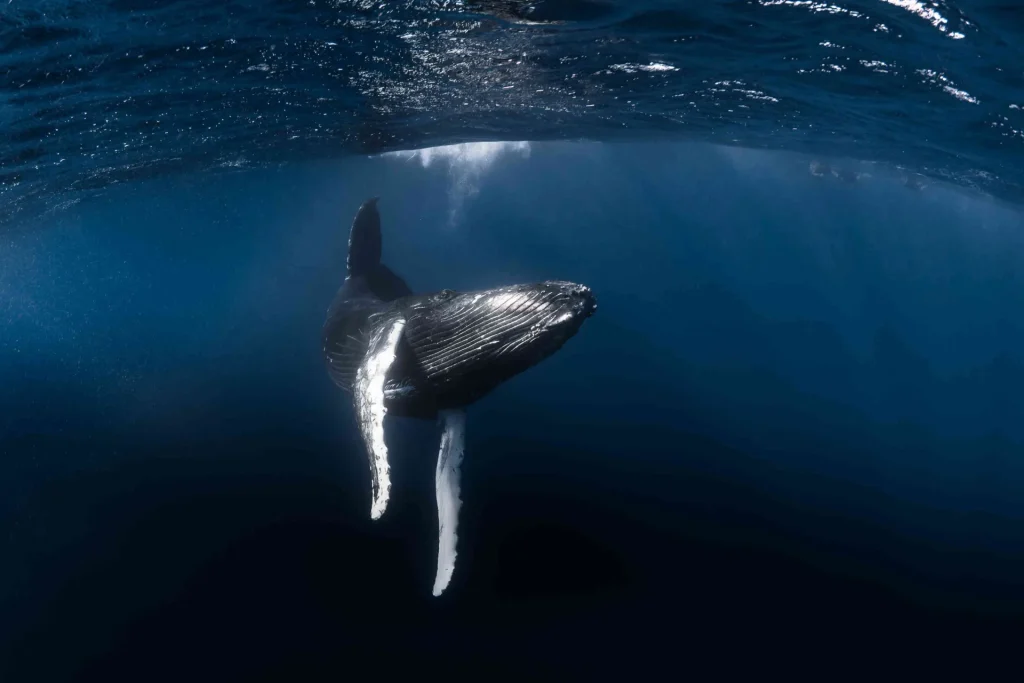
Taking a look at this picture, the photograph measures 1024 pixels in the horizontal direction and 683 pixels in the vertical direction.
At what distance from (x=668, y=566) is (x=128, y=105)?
1799 cm

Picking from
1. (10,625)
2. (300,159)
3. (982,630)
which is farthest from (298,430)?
(982,630)

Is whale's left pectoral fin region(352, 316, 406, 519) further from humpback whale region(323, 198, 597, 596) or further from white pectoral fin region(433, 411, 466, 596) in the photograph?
white pectoral fin region(433, 411, 466, 596)

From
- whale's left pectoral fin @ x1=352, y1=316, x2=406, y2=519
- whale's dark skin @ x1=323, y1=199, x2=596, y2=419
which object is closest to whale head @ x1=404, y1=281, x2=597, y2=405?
whale's dark skin @ x1=323, y1=199, x2=596, y2=419

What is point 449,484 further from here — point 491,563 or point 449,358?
point 491,563

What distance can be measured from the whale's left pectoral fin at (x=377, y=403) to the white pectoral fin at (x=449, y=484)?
0.65 metres

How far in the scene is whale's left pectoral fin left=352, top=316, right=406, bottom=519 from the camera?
487cm

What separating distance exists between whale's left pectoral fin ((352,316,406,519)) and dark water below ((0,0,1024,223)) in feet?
24.7

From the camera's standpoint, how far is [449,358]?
17.4 ft

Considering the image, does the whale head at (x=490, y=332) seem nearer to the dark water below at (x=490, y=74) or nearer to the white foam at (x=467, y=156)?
the dark water below at (x=490, y=74)

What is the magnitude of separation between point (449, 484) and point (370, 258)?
6.06 m

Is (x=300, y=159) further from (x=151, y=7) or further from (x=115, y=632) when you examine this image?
(x=115, y=632)

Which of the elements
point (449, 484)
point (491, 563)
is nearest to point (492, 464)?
point (491, 563)

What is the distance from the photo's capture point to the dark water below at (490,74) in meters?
10.7

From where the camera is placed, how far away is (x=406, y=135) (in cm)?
2348
